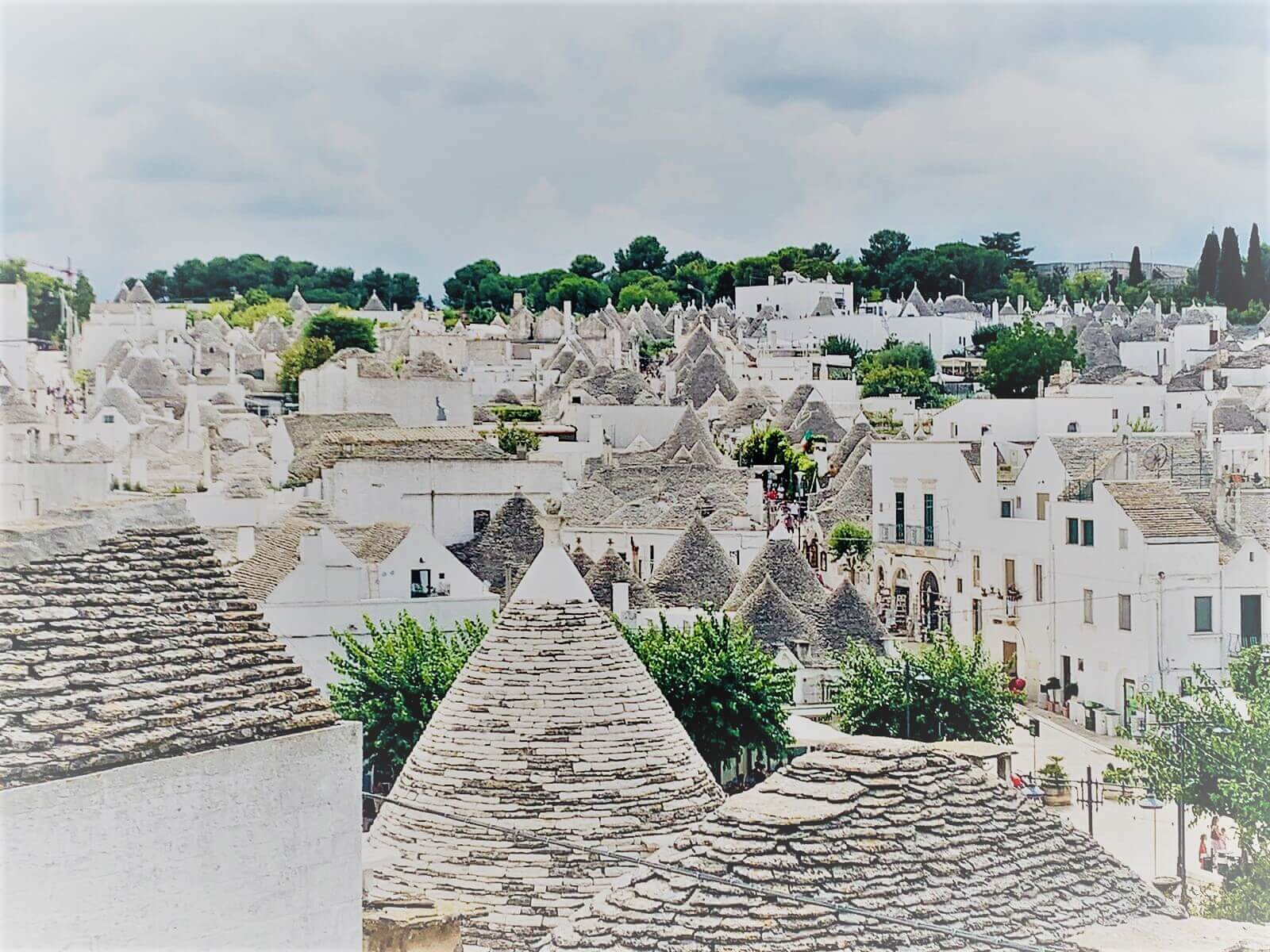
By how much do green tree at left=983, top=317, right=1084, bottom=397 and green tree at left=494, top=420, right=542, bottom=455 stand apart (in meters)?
13.1

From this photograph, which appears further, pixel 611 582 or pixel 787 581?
Result: pixel 611 582

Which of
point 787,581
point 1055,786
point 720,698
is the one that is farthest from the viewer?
point 787,581

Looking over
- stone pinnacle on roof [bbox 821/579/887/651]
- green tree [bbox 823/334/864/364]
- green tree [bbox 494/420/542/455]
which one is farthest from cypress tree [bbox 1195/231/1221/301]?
stone pinnacle on roof [bbox 821/579/887/651]

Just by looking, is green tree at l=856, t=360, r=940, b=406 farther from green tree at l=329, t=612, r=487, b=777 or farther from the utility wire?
the utility wire

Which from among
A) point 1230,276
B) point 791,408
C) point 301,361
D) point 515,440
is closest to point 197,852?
point 515,440

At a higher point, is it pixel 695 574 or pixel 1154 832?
pixel 695 574

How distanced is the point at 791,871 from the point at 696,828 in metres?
0.65

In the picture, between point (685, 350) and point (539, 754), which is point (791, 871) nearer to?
point (539, 754)

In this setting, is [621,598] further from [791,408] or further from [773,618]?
[791,408]

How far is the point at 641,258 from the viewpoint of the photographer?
243 feet

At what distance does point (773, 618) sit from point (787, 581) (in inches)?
35.0

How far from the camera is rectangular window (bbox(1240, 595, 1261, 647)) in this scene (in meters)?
19.5

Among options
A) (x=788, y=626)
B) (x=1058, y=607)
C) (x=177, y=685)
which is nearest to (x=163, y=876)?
(x=177, y=685)

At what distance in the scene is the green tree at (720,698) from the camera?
1673cm
